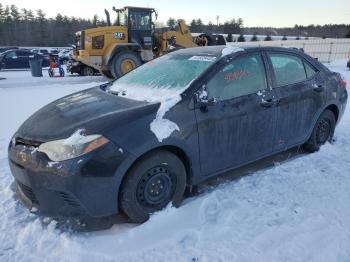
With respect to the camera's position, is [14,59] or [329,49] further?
[329,49]

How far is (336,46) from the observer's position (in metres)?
26.2

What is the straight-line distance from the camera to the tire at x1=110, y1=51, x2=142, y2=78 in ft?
45.3

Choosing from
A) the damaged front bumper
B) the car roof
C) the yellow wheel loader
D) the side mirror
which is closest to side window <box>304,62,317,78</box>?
the car roof

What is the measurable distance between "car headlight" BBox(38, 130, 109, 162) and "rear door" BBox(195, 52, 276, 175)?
1.01 meters

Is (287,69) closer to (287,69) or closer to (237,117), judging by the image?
(287,69)

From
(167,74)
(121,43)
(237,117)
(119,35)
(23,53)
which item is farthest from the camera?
(23,53)

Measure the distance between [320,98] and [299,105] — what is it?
488mm

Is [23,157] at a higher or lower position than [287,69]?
lower

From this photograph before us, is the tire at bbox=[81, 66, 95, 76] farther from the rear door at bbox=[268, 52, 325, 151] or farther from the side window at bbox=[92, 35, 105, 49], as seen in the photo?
the rear door at bbox=[268, 52, 325, 151]

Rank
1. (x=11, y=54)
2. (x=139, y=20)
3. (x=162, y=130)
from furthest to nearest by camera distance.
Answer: (x=11, y=54), (x=139, y=20), (x=162, y=130)

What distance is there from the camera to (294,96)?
4.14 m

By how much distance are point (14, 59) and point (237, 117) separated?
2034cm

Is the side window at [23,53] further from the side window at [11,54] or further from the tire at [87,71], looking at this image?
the tire at [87,71]

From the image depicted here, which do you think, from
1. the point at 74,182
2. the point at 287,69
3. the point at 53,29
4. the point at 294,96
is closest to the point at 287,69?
the point at 287,69
